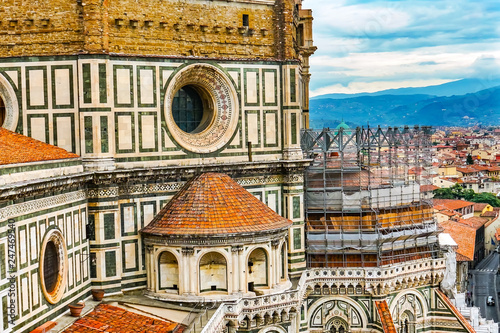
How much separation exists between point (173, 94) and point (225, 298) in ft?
27.1

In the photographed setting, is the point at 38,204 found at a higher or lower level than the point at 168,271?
higher

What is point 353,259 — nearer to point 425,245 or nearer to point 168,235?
point 425,245

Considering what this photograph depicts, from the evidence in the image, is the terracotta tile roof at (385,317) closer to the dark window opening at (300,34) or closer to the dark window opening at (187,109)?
the dark window opening at (187,109)

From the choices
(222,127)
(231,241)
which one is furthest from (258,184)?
(231,241)

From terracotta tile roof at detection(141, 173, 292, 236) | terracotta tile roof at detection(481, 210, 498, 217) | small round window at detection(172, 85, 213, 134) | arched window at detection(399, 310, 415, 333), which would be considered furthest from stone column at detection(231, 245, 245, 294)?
terracotta tile roof at detection(481, 210, 498, 217)

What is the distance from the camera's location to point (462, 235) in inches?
3039

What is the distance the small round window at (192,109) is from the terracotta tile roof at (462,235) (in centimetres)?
4343

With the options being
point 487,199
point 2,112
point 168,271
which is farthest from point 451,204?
point 2,112

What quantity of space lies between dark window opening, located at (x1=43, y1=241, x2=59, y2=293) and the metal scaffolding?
43.2 ft

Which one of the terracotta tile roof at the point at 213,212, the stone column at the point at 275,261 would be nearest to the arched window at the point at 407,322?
the stone column at the point at 275,261

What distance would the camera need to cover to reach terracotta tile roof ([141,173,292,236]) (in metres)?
28.0

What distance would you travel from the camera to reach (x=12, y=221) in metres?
21.7

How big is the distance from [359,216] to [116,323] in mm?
14230

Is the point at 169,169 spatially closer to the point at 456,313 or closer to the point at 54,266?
the point at 54,266
